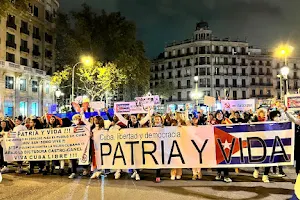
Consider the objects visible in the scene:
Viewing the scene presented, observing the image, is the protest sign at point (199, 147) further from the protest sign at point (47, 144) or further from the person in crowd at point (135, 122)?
the protest sign at point (47, 144)

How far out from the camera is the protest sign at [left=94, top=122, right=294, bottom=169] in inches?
371

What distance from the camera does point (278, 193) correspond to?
799 cm

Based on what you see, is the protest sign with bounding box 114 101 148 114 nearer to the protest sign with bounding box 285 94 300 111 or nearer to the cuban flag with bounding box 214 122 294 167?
the cuban flag with bounding box 214 122 294 167

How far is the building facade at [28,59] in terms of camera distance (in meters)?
46.8

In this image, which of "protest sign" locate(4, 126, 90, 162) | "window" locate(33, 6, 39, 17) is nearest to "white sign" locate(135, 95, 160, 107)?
"protest sign" locate(4, 126, 90, 162)

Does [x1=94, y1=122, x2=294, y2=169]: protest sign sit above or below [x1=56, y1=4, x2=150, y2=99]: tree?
below

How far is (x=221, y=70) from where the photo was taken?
3735 inches

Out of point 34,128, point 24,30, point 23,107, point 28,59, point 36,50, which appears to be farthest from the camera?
point 36,50

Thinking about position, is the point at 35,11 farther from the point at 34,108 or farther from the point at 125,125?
the point at 125,125

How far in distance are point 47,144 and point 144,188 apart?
387 centimetres

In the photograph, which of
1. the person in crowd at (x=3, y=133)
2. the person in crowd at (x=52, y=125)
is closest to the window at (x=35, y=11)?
the person in crowd at (x=3, y=133)

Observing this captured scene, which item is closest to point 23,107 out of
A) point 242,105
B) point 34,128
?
point 34,128

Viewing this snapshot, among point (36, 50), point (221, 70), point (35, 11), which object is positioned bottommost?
point (36, 50)

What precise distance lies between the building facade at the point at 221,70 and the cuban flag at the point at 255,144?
82913mm
